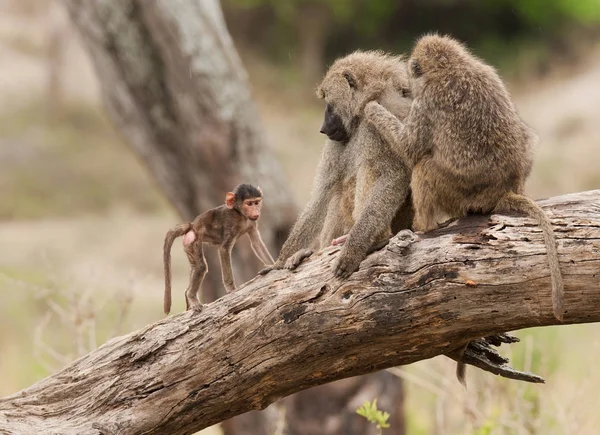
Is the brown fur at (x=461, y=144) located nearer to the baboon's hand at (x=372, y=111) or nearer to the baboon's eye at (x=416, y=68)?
the baboon's eye at (x=416, y=68)

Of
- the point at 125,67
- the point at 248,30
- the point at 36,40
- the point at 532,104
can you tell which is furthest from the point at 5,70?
the point at 125,67

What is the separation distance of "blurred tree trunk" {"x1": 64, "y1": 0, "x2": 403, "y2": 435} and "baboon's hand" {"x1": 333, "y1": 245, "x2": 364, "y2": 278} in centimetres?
344

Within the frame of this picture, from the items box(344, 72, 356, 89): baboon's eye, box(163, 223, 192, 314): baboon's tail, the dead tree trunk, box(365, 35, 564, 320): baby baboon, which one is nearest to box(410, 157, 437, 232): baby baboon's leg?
box(365, 35, 564, 320): baby baboon

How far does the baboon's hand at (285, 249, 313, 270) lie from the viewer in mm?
4242

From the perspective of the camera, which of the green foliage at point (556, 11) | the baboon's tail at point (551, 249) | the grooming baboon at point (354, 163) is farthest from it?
the green foliage at point (556, 11)

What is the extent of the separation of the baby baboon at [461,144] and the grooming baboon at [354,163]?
0.17 metres

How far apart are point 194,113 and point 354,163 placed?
2897 mm

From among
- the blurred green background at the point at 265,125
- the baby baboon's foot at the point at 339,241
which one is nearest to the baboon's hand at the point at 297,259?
the baby baboon's foot at the point at 339,241

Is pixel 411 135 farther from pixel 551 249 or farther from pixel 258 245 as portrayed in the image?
pixel 258 245

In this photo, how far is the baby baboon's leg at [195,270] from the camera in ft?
15.1

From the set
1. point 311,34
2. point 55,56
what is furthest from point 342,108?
point 311,34

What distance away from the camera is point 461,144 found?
4.09 metres

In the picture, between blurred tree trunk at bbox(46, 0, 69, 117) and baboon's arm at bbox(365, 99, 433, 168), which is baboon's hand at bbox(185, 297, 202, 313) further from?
blurred tree trunk at bbox(46, 0, 69, 117)

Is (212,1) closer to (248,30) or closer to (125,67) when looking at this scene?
(125,67)
